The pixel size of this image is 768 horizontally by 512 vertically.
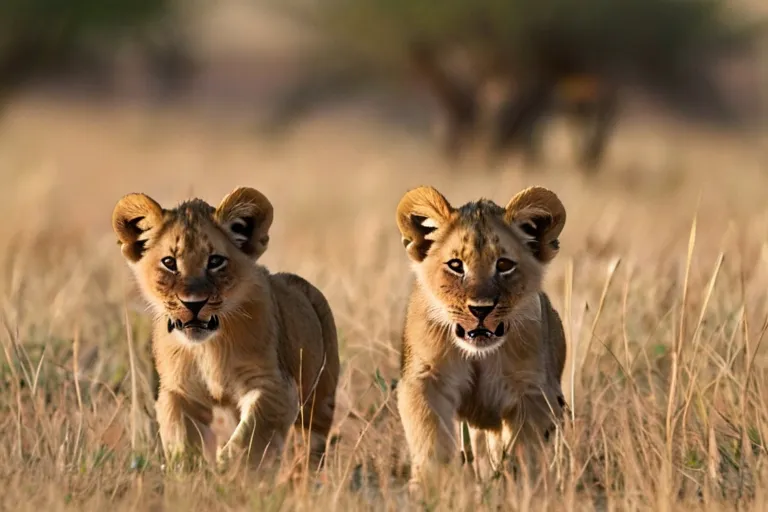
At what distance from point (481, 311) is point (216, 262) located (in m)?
0.78

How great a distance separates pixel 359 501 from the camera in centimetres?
409

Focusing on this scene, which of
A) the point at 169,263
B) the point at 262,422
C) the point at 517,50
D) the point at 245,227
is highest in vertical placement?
the point at 517,50

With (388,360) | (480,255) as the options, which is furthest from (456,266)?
(388,360)

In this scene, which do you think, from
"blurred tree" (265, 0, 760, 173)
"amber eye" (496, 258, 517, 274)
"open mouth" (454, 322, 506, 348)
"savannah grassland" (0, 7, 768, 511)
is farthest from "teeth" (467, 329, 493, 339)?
"blurred tree" (265, 0, 760, 173)

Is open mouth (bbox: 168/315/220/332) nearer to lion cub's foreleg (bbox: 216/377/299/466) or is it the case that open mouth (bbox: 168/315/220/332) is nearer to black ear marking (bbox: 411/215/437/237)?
lion cub's foreleg (bbox: 216/377/299/466)

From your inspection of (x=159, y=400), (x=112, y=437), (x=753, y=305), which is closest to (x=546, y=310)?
(x=159, y=400)

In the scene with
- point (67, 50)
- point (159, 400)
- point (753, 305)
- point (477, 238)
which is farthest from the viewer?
point (67, 50)

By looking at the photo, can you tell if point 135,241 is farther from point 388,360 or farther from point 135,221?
point 388,360

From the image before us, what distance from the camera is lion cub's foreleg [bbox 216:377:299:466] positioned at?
4016mm

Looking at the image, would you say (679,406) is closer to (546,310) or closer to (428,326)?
(546,310)

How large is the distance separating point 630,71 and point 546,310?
60.9ft

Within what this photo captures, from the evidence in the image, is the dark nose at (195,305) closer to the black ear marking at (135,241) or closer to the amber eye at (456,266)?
the black ear marking at (135,241)

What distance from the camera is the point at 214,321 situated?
394 cm

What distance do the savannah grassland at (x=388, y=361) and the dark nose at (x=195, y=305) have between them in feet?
1.54
